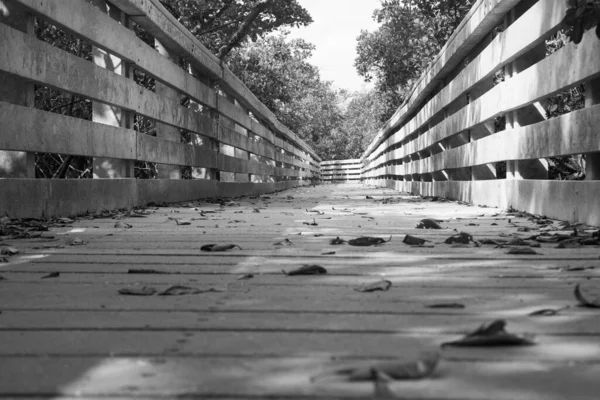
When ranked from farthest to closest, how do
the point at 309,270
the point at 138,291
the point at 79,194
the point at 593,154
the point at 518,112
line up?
the point at 518,112, the point at 79,194, the point at 593,154, the point at 309,270, the point at 138,291

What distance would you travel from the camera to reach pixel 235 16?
15086 mm

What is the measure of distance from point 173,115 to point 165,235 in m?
4.07

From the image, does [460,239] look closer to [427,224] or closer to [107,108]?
[427,224]

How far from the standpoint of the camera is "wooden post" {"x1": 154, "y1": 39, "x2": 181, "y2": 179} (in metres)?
7.85

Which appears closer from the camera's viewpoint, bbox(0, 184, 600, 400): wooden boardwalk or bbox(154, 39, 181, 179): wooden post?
bbox(0, 184, 600, 400): wooden boardwalk

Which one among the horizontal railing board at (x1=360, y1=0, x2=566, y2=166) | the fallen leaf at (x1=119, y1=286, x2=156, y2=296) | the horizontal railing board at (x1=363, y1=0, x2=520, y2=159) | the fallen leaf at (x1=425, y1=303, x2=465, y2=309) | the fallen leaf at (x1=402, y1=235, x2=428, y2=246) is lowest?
the fallen leaf at (x1=119, y1=286, x2=156, y2=296)

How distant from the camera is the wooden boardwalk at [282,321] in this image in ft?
3.92

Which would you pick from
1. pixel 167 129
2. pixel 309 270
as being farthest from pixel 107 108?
pixel 309 270

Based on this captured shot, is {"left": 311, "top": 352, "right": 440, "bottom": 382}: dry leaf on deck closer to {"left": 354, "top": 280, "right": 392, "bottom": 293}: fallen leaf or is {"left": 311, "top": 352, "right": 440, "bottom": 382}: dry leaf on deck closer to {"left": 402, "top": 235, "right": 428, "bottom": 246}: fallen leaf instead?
{"left": 354, "top": 280, "right": 392, "bottom": 293}: fallen leaf

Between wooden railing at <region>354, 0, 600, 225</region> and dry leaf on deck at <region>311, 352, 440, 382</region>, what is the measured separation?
268 centimetres

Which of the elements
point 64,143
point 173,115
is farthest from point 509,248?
point 173,115

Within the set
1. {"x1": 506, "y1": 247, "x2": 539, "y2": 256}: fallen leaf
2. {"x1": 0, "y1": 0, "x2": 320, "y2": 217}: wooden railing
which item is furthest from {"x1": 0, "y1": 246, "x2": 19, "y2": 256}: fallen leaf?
{"x1": 506, "y1": 247, "x2": 539, "y2": 256}: fallen leaf

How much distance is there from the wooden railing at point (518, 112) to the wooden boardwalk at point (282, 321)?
112cm

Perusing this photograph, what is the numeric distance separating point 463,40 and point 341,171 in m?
40.0
